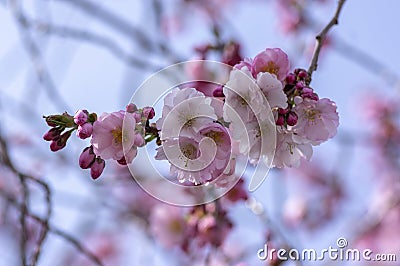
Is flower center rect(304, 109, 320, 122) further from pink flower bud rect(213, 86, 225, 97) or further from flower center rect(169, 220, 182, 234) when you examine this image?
flower center rect(169, 220, 182, 234)

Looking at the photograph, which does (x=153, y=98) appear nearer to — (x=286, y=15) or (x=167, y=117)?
(x=167, y=117)

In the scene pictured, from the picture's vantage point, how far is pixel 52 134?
98cm

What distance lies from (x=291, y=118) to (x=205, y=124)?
0.54 ft

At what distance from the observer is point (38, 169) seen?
12.3ft

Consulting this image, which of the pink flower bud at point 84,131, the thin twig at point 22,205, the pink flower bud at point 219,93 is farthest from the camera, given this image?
the thin twig at point 22,205

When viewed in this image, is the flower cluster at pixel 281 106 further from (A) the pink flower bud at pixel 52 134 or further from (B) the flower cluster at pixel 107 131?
(A) the pink flower bud at pixel 52 134

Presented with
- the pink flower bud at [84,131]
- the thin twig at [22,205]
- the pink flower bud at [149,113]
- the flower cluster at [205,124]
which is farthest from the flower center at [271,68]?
the thin twig at [22,205]

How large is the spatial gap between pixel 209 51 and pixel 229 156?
1.15 metres

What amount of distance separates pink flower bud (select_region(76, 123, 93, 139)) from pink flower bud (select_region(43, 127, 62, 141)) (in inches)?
1.8

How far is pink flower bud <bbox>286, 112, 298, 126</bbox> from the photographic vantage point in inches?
39.8

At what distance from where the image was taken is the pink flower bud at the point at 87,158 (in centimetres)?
102

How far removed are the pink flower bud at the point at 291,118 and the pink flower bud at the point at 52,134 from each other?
0.42 m

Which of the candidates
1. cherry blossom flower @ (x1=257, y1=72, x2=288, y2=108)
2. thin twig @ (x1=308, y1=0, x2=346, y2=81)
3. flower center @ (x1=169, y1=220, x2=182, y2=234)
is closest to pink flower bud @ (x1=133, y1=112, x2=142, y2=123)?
cherry blossom flower @ (x1=257, y1=72, x2=288, y2=108)

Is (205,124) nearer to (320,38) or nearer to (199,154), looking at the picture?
(199,154)
